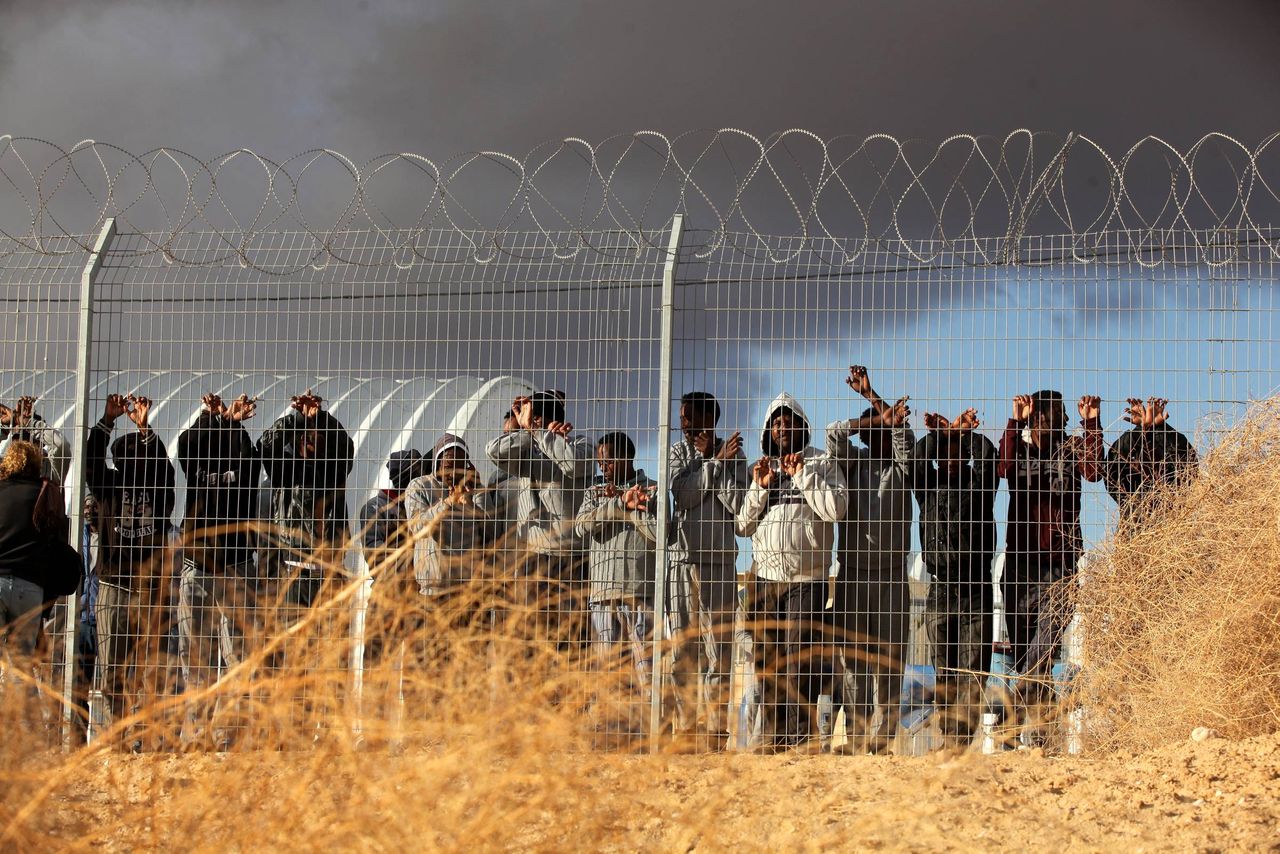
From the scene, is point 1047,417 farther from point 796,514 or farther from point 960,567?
point 796,514

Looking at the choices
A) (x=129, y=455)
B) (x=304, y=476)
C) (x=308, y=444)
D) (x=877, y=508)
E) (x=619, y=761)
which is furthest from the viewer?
(x=129, y=455)

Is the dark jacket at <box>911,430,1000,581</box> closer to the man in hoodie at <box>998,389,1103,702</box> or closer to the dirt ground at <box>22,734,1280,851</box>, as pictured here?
the man in hoodie at <box>998,389,1103,702</box>

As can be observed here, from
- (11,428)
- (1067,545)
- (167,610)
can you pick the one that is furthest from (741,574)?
(11,428)

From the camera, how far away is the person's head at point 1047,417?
6.94m

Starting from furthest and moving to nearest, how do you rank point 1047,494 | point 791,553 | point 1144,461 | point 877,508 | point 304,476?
point 304,476
point 791,553
point 877,508
point 1047,494
point 1144,461

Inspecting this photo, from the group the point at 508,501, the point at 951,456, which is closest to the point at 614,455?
the point at 508,501

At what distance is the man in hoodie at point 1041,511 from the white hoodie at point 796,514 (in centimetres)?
94

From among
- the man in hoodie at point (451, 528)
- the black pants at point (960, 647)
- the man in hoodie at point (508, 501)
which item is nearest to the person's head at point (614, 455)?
the man in hoodie at point (508, 501)

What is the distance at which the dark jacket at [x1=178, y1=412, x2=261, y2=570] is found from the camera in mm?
7371

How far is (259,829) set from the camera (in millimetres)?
4227

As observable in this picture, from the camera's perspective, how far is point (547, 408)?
7125 millimetres

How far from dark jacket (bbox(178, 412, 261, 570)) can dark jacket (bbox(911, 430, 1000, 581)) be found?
149 inches

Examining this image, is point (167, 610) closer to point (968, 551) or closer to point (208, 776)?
point (208, 776)

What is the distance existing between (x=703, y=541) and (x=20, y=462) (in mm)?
3854
